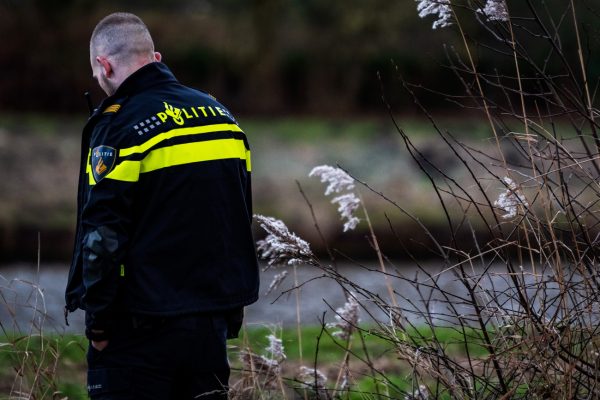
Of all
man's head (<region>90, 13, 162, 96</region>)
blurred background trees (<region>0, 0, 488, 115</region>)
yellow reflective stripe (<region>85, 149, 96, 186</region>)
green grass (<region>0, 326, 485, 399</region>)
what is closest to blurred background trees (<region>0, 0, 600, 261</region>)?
blurred background trees (<region>0, 0, 488, 115</region>)

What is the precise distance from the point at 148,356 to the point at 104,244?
438 mm

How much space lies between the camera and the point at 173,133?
137 inches

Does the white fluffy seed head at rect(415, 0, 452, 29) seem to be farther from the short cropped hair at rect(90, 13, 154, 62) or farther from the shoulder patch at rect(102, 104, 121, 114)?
the shoulder patch at rect(102, 104, 121, 114)

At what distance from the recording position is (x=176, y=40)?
27.8m

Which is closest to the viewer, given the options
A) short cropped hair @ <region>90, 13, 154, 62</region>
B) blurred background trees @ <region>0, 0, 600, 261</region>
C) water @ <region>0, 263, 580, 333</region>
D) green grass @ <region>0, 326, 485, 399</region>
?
short cropped hair @ <region>90, 13, 154, 62</region>

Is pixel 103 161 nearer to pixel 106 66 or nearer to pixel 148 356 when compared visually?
pixel 106 66

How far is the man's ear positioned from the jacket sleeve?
418 mm

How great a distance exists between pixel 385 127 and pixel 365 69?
4.28 meters

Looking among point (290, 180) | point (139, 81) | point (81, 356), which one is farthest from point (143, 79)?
point (290, 180)

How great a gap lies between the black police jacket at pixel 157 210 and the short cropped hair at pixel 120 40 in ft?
0.29

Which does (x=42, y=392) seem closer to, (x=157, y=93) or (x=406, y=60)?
(x=157, y=93)

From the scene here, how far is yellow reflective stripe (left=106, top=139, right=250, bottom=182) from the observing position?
3.38 meters

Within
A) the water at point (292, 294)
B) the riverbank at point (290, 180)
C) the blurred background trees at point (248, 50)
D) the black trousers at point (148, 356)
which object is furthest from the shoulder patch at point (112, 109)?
the blurred background trees at point (248, 50)

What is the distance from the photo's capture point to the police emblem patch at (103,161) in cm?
338
